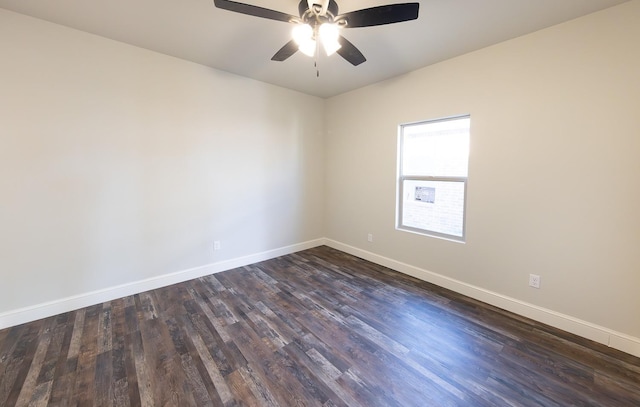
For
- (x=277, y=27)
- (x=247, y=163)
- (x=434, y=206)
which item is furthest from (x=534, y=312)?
(x=247, y=163)

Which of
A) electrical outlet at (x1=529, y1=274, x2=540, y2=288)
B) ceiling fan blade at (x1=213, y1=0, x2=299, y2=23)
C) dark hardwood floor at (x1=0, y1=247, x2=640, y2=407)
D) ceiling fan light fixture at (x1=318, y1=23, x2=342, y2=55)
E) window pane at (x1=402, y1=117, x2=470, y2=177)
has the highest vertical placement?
ceiling fan blade at (x1=213, y1=0, x2=299, y2=23)

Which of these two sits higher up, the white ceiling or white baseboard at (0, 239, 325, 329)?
the white ceiling

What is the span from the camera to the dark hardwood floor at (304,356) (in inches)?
60.9

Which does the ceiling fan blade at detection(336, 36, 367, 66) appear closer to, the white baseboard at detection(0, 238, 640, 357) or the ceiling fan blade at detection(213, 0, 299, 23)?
the ceiling fan blade at detection(213, 0, 299, 23)

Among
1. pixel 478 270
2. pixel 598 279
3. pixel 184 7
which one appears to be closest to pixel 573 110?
pixel 598 279

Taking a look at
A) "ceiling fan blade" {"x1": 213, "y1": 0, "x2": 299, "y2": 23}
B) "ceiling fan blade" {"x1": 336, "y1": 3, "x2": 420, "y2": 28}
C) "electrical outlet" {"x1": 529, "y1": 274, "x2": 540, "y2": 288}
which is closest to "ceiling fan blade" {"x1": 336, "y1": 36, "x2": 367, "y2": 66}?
"ceiling fan blade" {"x1": 336, "y1": 3, "x2": 420, "y2": 28}

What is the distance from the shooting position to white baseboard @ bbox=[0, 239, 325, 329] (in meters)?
2.24

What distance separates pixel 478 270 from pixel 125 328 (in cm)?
345

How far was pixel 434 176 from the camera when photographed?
3.11 m

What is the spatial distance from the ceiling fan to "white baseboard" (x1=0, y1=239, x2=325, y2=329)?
2.77 meters

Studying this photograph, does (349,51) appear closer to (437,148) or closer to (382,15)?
(382,15)

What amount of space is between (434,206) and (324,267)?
1.67 m

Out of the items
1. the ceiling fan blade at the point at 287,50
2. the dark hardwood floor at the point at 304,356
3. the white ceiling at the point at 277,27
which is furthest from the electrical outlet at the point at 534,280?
the ceiling fan blade at the point at 287,50

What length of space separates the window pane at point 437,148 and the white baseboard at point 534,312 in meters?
1.24
